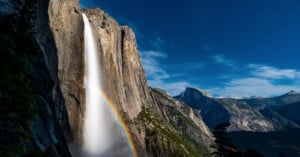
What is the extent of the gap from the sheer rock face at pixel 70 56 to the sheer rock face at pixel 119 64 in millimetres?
13616

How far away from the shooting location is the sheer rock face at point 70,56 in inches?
4097

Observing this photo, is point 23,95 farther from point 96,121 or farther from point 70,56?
point 96,121

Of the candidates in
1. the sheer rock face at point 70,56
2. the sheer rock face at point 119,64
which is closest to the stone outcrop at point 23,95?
the sheer rock face at point 70,56

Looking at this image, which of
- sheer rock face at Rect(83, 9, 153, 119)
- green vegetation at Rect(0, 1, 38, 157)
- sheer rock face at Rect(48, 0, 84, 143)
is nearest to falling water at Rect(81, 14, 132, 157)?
sheer rock face at Rect(48, 0, 84, 143)

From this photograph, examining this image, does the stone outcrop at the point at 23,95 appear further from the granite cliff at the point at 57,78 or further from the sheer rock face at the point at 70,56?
the sheer rock face at the point at 70,56

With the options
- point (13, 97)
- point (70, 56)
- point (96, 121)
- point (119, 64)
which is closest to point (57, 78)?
point (13, 97)

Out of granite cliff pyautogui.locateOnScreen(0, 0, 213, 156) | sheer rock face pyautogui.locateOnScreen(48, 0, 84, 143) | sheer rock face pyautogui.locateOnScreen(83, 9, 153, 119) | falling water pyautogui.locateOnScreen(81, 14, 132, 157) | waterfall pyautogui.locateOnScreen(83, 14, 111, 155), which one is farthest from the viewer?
sheer rock face pyautogui.locateOnScreen(83, 9, 153, 119)

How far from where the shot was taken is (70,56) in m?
110

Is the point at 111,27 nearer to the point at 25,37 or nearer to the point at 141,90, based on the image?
the point at 141,90

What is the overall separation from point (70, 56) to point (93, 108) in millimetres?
18659

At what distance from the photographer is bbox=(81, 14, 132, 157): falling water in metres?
106

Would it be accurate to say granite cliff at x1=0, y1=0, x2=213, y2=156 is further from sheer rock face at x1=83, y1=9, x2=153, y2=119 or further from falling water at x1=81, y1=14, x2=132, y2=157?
falling water at x1=81, y1=14, x2=132, y2=157


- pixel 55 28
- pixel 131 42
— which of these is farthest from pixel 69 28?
pixel 131 42

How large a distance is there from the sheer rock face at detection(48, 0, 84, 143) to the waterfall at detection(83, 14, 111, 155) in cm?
284
